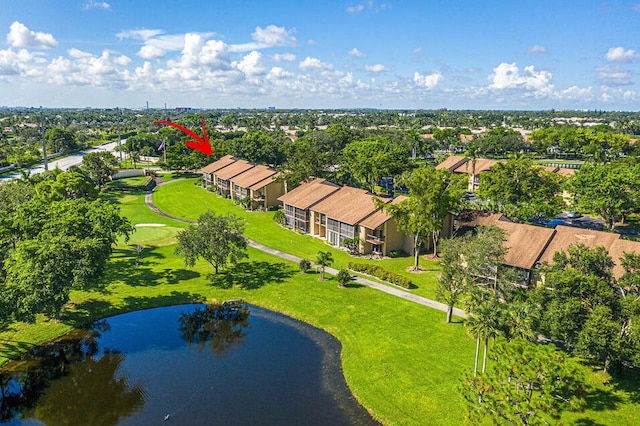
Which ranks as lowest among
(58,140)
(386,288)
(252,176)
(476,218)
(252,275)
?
(386,288)

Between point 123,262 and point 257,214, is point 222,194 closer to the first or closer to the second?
point 257,214

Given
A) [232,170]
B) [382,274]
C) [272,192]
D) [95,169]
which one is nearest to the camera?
[382,274]

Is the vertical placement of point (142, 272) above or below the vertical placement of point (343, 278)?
below

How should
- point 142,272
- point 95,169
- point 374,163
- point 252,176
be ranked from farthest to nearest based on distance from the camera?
point 95,169
point 374,163
point 252,176
point 142,272

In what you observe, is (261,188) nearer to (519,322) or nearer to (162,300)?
(162,300)

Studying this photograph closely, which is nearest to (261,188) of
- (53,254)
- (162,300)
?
(162,300)

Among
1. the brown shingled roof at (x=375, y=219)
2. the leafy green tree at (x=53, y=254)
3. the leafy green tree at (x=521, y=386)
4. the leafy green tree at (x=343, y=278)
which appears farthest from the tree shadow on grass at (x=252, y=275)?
the leafy green tree at (x=521, y=386)
